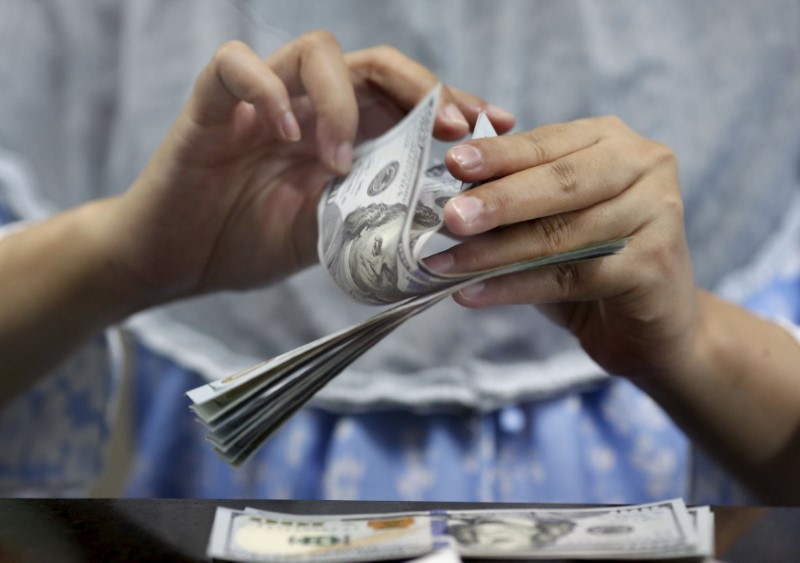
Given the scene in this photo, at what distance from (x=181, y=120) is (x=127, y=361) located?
26.4 inches

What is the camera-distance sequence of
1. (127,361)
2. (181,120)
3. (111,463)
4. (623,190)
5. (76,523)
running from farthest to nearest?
(111,463) < (127,361) < (181,120) < (623,190) < (76,523)

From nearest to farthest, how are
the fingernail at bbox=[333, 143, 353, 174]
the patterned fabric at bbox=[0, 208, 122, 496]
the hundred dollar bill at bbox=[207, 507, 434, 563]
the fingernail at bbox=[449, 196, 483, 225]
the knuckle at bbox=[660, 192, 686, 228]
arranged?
the hundred dollar bill at bbox=[207, 507, 434, 563] < the fingernail at bbox=[449, 196, 483, 225] < the knuckle at bbox=[660, 192, 686, 228] < the fingernail at bbox=[333, 143, 353, 174] < the patterned fabric at bbox=[0, 208, 122, 496]

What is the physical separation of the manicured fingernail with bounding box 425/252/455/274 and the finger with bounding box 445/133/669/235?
0.03 metres

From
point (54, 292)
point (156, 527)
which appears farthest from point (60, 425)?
point (156, 527)

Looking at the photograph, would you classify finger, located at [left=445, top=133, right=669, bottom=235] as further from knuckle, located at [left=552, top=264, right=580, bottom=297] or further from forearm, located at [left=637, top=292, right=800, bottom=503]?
forearm, located at [left=637, top=292, right=800, bottom=503]

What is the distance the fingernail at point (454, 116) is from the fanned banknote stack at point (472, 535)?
37 cm

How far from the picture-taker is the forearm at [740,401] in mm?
743

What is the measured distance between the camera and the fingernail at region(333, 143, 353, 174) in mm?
722

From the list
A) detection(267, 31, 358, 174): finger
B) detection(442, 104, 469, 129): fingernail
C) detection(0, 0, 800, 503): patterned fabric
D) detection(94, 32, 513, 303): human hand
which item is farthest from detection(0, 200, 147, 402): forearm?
detection(442, 104, 469, 129): fingernail

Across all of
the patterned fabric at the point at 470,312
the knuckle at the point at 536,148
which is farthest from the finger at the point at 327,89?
Result: the patterned fabric at the point at 470,312

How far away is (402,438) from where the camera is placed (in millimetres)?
1042

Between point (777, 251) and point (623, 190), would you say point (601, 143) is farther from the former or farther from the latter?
point (777, 251)

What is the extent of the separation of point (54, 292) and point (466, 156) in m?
0.53

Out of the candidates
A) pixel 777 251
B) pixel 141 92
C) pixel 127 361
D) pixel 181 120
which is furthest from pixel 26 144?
pixel 777 251
